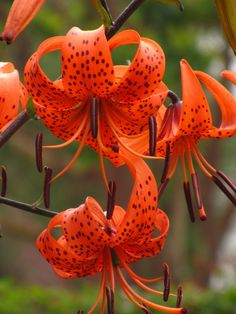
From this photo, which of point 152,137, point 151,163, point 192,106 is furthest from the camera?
point 151,163

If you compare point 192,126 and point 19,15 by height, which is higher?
point 19,15

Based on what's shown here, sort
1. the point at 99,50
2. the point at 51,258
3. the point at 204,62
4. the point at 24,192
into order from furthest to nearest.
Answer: the point at 24,192
the point at 204,62
the point at 51,258
the point at 99,50

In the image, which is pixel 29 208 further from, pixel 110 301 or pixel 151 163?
pixel 151 163

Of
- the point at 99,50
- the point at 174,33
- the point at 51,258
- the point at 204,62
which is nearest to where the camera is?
the point at 99,50

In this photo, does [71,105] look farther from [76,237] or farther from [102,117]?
[76,237]

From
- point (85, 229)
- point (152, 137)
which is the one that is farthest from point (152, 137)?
point (85, 229)

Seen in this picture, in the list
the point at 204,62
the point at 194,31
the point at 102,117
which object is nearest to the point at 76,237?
the point at 102,117

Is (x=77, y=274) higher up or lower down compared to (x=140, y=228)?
lower down
